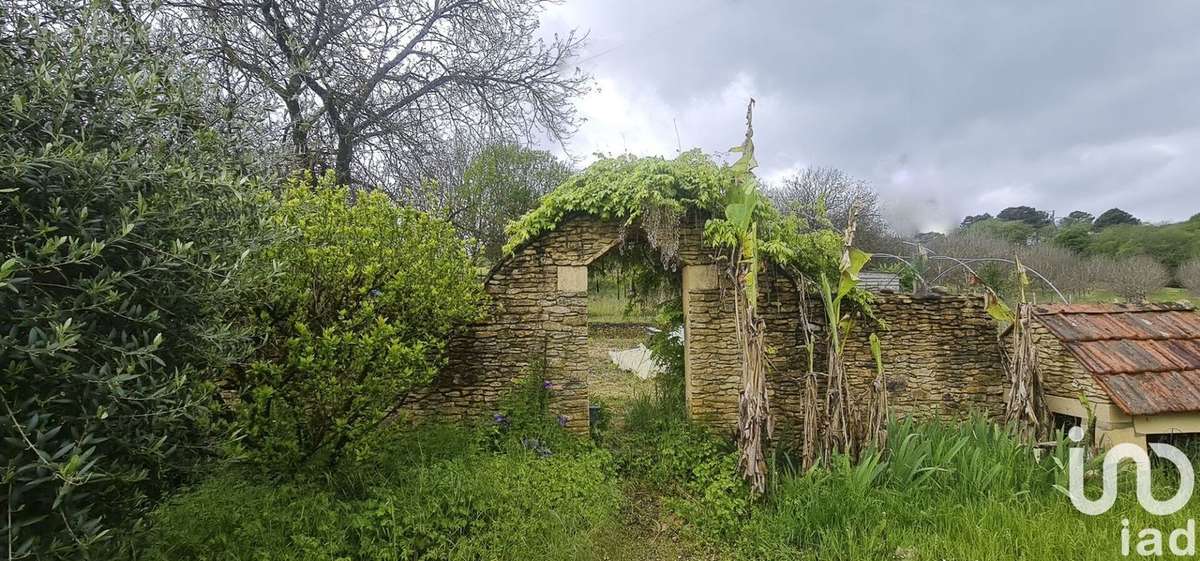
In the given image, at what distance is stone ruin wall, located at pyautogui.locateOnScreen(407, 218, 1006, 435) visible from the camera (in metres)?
6.20

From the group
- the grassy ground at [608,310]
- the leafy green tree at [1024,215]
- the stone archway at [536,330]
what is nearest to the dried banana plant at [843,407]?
the stone archway at [536,330]

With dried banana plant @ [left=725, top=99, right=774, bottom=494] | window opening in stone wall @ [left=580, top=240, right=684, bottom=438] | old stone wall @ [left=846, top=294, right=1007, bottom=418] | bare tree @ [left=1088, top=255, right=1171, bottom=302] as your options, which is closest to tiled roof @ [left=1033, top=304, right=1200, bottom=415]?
old stone wall @ [left=846, top=294, right=1007, bottom=418]

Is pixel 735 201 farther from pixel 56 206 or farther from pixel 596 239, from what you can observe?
pixel 56 206

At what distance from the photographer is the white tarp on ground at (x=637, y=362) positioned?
1127 cm

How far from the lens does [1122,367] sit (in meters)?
5.32

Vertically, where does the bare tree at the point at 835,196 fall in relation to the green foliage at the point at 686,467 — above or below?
above

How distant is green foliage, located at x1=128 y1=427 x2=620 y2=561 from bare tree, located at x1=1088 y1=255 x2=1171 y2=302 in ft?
77.6

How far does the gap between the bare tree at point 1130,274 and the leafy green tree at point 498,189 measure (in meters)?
21.3

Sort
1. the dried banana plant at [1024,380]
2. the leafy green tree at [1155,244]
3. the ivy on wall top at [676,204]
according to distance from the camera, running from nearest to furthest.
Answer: the dried banana plant at [1024,380] < the ivy on wall top at [676,204] < the leafy green tree at [1155,244]

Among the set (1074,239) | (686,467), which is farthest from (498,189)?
(1074,239)

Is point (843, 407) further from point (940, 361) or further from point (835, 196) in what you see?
point (835, 196)

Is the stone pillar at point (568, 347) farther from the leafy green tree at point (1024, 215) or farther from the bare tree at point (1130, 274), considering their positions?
the leafy green tree at point (1024, 215)

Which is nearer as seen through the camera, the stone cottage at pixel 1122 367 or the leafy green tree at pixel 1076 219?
the stone cottage at pixel 1122 367

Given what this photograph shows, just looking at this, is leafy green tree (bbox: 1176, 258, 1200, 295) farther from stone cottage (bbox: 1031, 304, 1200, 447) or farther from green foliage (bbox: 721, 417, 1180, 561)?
green foliage (bbox: 721, 417, 1180, 561)
